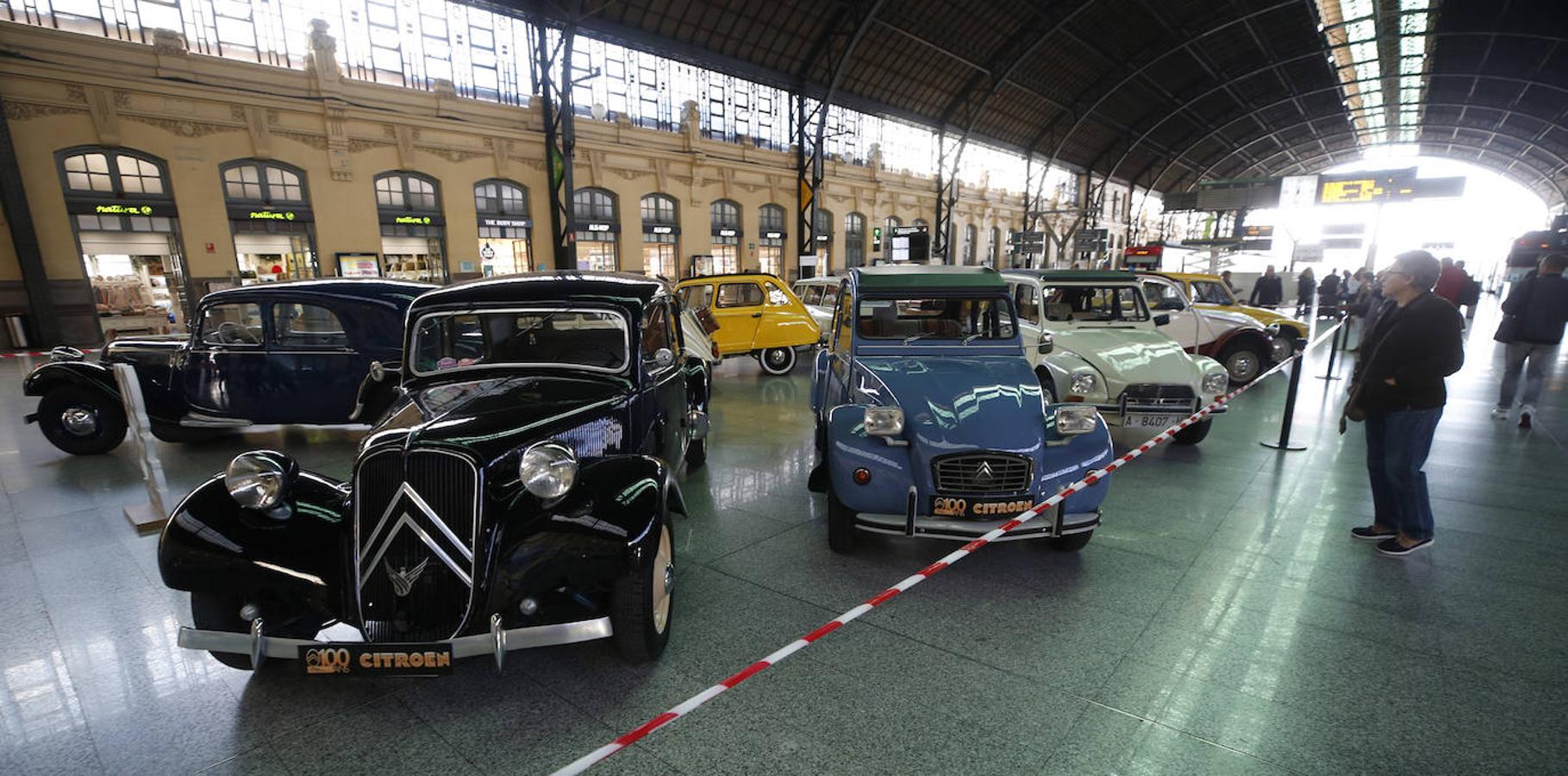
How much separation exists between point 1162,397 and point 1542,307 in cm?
401

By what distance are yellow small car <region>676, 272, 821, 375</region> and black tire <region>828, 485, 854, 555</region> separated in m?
7.03

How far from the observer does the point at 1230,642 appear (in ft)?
10.1

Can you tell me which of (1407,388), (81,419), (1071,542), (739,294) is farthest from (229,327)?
(1407,388)

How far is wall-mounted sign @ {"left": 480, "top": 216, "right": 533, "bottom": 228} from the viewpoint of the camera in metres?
18.6

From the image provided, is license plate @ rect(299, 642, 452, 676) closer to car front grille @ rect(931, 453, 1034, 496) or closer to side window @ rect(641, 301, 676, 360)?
side window @ rect(641, 301, 676, 360)

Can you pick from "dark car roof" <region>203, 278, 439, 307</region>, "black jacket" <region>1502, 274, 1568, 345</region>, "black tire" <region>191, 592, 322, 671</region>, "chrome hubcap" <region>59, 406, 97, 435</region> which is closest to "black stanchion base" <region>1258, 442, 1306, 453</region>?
"black jacket" <region>1502, 274, 1568, 345</region>

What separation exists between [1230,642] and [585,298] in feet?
13.1

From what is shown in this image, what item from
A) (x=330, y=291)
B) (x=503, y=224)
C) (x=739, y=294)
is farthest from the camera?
(x=503, y=224)

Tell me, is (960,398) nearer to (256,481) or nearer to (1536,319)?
(256,481)

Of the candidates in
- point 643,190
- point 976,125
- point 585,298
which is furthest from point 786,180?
point 585,298

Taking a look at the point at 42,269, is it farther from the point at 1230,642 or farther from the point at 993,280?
the point at 1230,642

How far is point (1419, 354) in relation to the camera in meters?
3.70

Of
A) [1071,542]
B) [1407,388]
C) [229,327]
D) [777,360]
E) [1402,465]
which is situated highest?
[229,327]

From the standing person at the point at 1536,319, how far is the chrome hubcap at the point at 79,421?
14.3 meters
